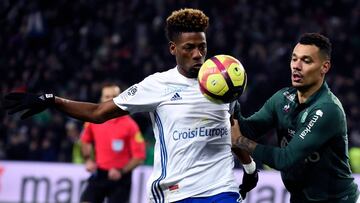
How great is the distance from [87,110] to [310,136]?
158 centimetres

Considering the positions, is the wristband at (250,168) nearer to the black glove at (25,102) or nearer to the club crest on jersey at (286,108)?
the club crest on jersey at (286,108)

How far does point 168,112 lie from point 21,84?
12.6 metres

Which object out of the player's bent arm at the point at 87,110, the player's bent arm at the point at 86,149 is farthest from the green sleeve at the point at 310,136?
the player's bent arm at the point at 86,149

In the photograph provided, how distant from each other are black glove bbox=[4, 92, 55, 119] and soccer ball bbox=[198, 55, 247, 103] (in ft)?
Answer: 3.63

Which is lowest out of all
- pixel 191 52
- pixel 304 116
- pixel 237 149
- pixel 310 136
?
pixel 237 149

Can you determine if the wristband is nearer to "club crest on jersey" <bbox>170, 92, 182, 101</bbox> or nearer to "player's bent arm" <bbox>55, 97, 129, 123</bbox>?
"club crest on jersey" <bbox>170, 92, 182, 101</bbox>

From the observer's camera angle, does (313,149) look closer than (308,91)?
Yes

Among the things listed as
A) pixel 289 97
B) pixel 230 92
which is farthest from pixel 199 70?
pixel 289 97

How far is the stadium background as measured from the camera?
16.3 meters

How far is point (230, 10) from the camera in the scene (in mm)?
19891

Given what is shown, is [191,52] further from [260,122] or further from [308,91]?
[308,91]

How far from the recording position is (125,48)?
18.5 meters

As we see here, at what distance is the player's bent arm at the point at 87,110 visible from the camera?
584 centimetres

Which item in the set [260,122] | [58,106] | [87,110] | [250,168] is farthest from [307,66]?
[58,106]
